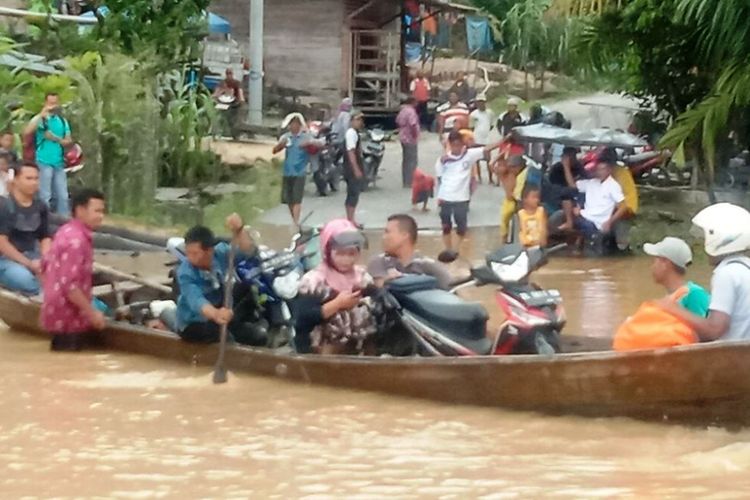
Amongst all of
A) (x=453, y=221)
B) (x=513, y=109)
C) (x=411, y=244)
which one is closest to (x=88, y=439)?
(x=411, y=244)

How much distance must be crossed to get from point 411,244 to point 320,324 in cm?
77

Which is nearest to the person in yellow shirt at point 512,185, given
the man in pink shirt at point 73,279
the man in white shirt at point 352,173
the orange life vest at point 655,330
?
the man in white shirt at point 352,173

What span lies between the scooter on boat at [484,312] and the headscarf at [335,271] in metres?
0.29

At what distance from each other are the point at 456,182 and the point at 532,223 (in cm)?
163

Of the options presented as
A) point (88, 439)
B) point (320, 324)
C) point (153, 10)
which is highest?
point (153, 10)

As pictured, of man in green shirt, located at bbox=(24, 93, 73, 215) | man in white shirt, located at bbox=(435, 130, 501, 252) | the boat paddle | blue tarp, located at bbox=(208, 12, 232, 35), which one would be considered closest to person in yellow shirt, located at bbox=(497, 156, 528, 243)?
man in white shirt, located at bbox=(435, 130, 501, 252)

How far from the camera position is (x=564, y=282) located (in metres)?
14.8

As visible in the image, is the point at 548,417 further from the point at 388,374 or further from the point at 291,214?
the point at 291,214

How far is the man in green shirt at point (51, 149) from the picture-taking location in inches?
650

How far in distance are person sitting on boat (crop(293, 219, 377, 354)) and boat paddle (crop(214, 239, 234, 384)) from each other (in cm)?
57

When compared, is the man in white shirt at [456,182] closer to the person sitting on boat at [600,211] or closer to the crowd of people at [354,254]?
the crowd of people at [354,254]

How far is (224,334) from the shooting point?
31.6 ft

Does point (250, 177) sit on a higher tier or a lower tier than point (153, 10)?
lower

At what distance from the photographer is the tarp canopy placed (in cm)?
1652
